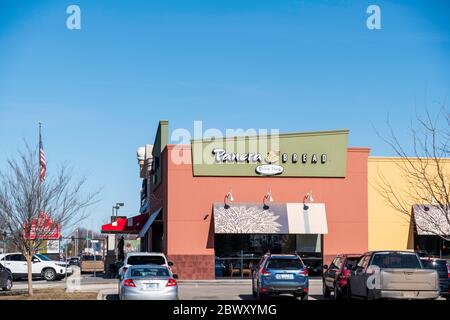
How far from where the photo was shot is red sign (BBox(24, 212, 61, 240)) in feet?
90.8

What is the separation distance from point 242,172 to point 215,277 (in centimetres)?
570

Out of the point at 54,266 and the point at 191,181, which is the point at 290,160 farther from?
the point at 54,266

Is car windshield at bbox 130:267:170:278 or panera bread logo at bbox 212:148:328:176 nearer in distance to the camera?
car windshield at bbox 130:267:170:278

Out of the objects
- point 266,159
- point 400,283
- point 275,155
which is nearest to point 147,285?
point 400,283

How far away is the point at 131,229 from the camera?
161 ft

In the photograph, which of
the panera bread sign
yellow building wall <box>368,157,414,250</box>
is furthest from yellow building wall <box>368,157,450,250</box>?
the panera bread sign

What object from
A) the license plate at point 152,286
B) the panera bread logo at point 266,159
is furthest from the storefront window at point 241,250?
the license plate at point 152,286

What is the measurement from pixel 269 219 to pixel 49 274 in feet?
46.6

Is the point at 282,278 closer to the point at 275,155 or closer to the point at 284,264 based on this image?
the point at 284,264

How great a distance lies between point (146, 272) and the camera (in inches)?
877

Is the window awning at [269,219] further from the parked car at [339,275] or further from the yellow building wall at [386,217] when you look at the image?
the parked car at [339,275]

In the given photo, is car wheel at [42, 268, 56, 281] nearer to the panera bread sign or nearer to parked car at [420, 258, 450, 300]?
the panera bread sign

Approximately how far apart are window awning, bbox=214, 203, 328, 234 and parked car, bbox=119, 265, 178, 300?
1629 centimetres
